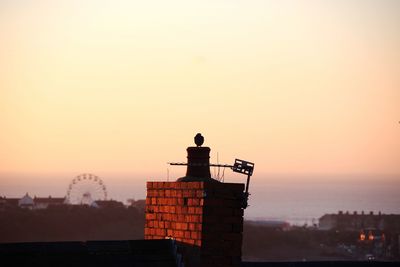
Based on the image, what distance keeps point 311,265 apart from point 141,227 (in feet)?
501

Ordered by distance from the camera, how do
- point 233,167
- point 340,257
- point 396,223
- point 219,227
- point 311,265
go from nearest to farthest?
point 219,227, point 233,167, point 311,265, point 340,257, point 396,223

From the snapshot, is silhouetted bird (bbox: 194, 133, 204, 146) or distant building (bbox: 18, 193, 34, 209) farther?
→ distant building (bbox: 18, 193, 34, 209)

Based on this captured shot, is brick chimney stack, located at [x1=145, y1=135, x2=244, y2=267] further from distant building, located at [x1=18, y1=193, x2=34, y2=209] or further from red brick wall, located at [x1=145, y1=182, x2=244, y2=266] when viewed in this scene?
distant building, located at [x1=18, y1=193, x2=34, y2=209]

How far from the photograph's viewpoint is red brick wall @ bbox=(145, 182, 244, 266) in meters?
16.7

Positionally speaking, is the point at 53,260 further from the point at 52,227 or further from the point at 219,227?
the point at 52,227

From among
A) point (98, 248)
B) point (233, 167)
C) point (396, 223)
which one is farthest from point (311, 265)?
point (396, 223)

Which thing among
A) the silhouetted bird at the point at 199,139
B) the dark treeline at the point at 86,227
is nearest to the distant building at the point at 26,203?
the dark treeline at the point at 86,227

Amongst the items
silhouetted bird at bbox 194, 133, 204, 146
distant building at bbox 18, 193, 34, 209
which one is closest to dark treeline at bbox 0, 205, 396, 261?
distant building at bbox 18, 193, 34, 209

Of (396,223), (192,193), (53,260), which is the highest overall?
(396,223)

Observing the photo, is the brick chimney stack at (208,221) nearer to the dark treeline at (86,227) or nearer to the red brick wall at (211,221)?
the red brick wall at (211,221)

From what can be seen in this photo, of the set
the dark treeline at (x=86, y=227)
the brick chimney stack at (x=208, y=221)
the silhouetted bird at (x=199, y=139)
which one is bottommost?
the brick chimney stack at (x=208, y=221)

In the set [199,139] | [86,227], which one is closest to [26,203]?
[86,227]

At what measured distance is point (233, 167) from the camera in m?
18.3

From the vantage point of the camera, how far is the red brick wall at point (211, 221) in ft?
54.6
